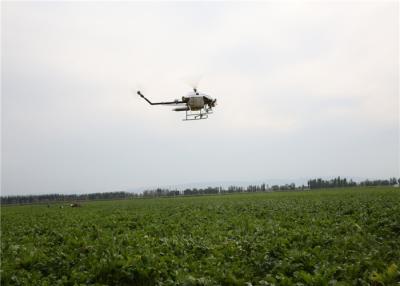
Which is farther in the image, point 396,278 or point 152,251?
point 152,251

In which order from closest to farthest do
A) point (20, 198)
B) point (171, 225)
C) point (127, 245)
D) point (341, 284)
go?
point (341, 284) → point (127, 245) → point (171, 225) → point (20, 198)

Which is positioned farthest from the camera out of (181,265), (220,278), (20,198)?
(20,198)

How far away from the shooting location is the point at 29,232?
1752 centimetres

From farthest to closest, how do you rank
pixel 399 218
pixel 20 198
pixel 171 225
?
pixel 20 198
pixel 171 225
pixel 399 218

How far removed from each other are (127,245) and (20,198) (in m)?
173

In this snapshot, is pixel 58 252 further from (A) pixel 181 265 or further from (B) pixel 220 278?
(B) pixel 220 278

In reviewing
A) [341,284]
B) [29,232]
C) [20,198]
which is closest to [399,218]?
[341,284]

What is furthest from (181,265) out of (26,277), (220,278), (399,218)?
(399,218)

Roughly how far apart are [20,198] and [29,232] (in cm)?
16490

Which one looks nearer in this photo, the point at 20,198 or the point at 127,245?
the point at 127,245

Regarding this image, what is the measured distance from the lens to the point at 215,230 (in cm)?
1459

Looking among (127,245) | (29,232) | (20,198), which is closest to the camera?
(127,245)

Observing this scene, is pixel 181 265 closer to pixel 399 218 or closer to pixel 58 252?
pixel 58 252

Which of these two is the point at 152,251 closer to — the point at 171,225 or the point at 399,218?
the point at 171,225
